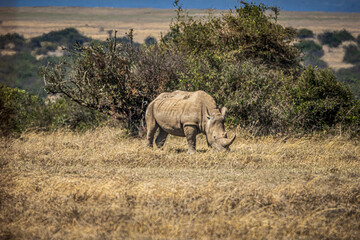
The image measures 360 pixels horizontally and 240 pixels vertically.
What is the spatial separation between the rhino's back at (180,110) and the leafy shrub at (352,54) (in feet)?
201

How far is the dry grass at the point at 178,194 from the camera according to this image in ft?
19.1

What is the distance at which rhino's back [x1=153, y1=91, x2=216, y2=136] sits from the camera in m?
10.6

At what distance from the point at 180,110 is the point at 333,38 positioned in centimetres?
7122

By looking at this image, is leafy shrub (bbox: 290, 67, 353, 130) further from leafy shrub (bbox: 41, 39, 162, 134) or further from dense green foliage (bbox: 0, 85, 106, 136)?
dense green foliage (bbox: 0, 85, 106, 136)

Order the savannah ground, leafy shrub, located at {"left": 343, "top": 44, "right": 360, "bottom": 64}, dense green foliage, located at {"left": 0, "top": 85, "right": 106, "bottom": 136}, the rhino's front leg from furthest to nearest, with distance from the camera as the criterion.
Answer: the savannah ground
leafy shrub, located at {"left": 343, "top": 44, "right": 360, "bottom": 64}
dense green foliage, located at {"left": 0, "top": 85, "right": 106, "bottom": 136}
the rhino's front leg

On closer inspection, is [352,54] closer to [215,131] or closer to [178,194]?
[215,131]

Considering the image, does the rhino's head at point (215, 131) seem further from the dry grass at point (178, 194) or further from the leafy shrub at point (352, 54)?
the leafy shrub at point (352, 54)

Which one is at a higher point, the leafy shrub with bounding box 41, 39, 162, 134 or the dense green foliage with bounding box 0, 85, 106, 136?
the leafy shrub with bounding box 41, 39, 162, 134

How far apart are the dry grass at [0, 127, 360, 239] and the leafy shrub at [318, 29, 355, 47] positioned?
6833 centimetres

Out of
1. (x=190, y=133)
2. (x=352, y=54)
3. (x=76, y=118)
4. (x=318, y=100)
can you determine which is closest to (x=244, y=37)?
(x=318, y=100)

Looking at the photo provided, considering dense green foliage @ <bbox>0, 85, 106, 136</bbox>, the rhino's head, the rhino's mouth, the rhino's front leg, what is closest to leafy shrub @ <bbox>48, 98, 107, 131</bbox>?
dense green foliage @ <bbox>0, 85, 106, 136</bbox>

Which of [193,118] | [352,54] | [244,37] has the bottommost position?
[352,54]

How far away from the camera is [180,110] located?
10.7 meters

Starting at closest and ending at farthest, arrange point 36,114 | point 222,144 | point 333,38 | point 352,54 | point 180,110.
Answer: point 222,144 → point 180,110 → point 36,114 → point 352,54 → point 333,38
